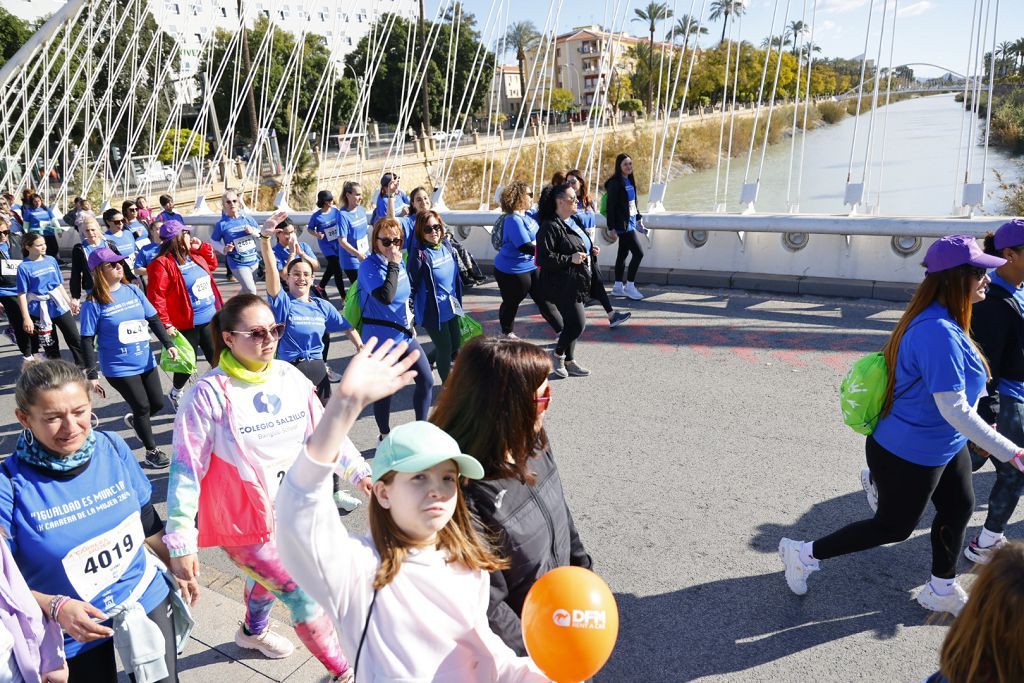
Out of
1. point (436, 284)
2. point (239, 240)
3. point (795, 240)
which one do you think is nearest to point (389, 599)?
point (436, 284)

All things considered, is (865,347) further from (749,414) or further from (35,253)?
(35,253)

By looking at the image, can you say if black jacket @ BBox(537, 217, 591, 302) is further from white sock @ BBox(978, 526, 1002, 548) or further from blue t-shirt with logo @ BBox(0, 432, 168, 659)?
blue t-shirt with logo @ BBox(0, 432, 168, 659)

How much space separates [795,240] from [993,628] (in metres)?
8.09

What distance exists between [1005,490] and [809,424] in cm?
186

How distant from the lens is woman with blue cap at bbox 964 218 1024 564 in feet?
11.0

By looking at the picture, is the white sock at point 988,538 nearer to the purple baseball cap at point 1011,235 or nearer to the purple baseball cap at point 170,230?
the purple baseball cap at point 1011,235

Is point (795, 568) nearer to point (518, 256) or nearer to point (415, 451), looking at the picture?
point (415, 451)

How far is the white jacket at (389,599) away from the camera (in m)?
1.54

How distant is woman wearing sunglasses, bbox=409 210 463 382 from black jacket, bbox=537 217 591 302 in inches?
43.1

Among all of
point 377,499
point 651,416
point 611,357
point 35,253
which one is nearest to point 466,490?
point 377,499

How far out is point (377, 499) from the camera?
1.71 metres

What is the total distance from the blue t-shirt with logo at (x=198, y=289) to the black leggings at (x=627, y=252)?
4630 mm

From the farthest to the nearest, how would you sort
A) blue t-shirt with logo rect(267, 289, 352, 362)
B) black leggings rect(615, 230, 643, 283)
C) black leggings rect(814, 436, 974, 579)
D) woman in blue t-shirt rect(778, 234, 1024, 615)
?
black leggings rect(615, 230, 643, 283) → blue t-shirt with logo rect(267, 289, 352, 362) → black leggings rect(814, 436, 974, 579) → woman in blue t-shirt rect(778, 234, 1024, 615)

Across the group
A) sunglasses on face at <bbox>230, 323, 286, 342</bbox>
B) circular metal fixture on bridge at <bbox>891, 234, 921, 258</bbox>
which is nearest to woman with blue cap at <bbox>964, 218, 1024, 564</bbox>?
sunglasses on face at <bbox>230, 323, 286, 342</bbox>
